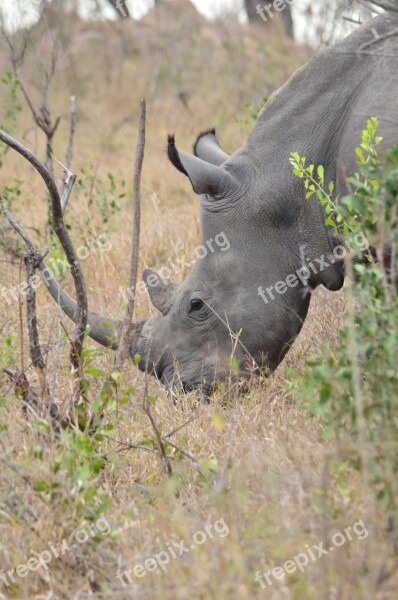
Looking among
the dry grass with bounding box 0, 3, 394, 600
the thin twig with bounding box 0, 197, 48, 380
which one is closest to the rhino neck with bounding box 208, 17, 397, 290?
the dry grass with bounding box 0, 3, 394, 600

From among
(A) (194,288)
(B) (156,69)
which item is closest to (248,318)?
(A) (194,288)

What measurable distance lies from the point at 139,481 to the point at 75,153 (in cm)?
988

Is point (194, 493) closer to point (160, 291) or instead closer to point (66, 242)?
point (66, 242)

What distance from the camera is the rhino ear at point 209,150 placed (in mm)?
6465

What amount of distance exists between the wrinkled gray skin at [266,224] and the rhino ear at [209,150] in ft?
1.61

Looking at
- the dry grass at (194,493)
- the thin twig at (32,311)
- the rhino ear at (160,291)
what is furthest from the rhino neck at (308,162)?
the thin twig at (32,311)

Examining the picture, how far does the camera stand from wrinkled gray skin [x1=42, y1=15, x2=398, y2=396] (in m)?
5.62

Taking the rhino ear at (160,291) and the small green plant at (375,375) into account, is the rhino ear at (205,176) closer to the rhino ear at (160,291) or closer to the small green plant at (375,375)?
the rhino ear at (160,291)

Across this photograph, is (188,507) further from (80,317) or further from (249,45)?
(249,45)

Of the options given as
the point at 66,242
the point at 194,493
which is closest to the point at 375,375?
the point at 194,493

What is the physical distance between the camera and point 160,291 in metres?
6.27

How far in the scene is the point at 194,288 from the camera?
5.89 metres

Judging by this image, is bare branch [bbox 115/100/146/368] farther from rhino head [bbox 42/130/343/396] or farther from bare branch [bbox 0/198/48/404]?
rhino head [bbox 42/130/343/396]

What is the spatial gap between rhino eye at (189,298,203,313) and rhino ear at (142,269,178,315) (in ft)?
0.95
